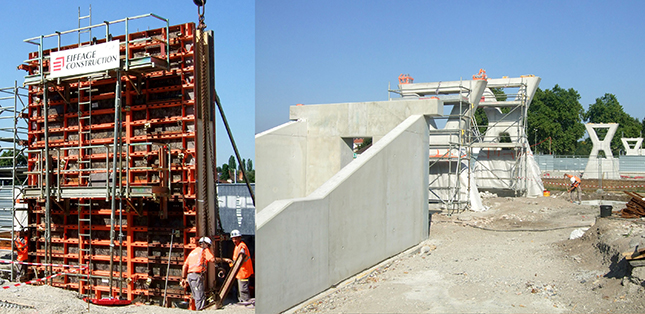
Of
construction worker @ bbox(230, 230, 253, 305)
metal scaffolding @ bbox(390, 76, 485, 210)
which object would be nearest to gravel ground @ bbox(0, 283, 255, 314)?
construction worker @ bbox(230, 230, 253, 305)

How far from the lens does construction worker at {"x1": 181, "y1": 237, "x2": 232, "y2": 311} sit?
9586 mm

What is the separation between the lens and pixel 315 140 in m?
15.0

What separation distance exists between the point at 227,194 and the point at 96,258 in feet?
45.2

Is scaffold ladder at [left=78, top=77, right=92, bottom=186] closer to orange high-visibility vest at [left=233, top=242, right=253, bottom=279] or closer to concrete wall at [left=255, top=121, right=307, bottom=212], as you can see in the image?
orange high-visibility vest at [left=233, top=242, right=253, bottom=279]

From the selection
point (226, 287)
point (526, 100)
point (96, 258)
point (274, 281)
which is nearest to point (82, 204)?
point (96, 258)

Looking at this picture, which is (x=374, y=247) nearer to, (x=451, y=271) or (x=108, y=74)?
(x=451, y=271)

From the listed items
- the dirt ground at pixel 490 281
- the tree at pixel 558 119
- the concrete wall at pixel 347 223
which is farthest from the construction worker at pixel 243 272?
the tree at pixel 558 119

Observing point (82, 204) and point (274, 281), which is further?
point (82, 204)

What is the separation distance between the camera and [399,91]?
23516mm

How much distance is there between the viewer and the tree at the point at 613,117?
72.0m

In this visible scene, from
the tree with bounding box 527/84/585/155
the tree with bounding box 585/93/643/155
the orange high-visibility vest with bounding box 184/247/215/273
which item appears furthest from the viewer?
the tree with bounding box 585/93/643/155

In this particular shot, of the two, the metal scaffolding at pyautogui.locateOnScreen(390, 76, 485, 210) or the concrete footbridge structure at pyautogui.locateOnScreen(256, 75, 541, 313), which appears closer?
the concrete footbridge structure at pyautogui.locateOnScreen(256, 75, 541, 313)

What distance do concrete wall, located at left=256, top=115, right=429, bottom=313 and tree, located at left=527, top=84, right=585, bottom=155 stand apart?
54.6m

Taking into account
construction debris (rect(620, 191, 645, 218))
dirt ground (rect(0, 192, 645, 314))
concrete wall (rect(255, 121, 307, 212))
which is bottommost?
dirt ground (rect(0, 192, 645, 314))
